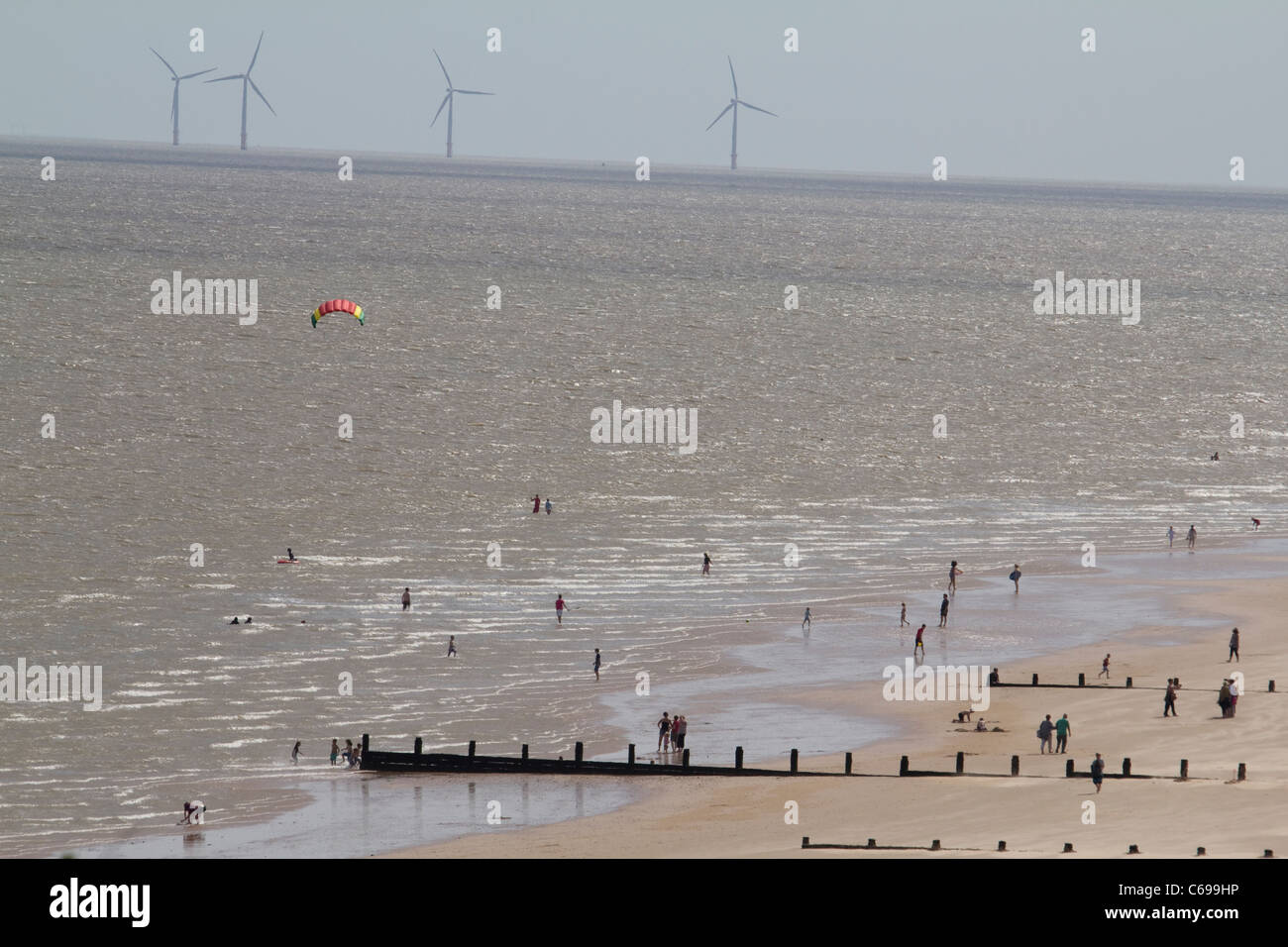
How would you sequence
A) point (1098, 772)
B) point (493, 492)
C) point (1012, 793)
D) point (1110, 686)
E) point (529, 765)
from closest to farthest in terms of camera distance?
point (1098, 772)
point (1012, 793)
point (529, 765)
point (1110, 686)
point (493, 492)

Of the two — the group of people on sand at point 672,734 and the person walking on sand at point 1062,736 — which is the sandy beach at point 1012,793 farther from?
the group of people on sand at point 672,734

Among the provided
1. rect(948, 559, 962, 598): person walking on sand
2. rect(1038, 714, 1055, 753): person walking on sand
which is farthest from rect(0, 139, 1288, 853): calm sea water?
rect(1038, 714, 1055, 753): person walking on sand

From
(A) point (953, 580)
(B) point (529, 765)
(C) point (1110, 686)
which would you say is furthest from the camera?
(A) point (953, 580)

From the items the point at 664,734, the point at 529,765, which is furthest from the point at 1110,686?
the point at 529,765

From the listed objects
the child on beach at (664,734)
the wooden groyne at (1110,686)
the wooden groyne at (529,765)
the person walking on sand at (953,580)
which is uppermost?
the person walking on sand at (953,580)

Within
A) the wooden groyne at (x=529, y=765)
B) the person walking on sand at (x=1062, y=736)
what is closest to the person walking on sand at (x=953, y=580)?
the person walking on sand at (x=1062, y=736)

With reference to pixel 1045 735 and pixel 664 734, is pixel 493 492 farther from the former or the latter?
pixel 1045 735
